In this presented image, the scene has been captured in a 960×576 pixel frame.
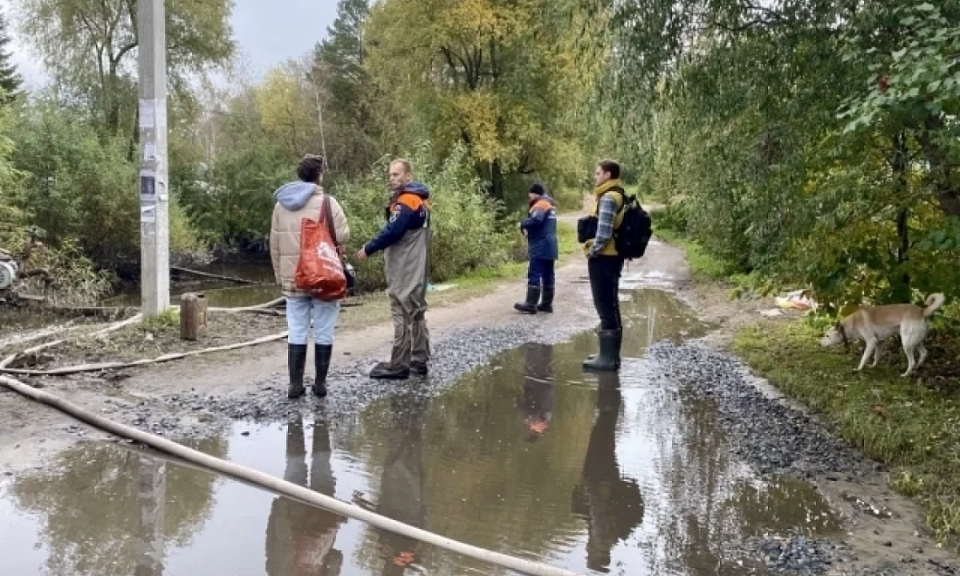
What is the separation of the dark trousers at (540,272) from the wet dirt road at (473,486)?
4184 mm

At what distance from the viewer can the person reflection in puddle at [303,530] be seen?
3.92 meters

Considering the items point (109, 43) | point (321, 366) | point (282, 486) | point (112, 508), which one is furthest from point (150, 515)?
point (109, 43)

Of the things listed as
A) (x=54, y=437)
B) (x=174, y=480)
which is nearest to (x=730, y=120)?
(x=174, y=480)

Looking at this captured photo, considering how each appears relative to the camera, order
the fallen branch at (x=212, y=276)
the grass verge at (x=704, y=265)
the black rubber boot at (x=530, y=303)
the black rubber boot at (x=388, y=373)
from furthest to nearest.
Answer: the fallen branch at (x=212, y=276) → the grass verge at (x=704, y=265) → the black rubber boot at (x=530, y=303) → the black rubber boot at (x=388, y=373)

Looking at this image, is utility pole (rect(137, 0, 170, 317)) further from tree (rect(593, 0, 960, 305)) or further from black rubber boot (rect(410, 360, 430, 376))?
tree (rect(593, 0, 960, 305))

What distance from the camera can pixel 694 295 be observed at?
1555cm

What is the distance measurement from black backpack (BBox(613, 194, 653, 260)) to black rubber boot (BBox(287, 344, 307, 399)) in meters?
3.12

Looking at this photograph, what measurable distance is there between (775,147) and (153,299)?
6.76 meters

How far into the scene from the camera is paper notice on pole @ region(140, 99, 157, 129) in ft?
28.9

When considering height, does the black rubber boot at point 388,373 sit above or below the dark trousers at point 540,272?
below

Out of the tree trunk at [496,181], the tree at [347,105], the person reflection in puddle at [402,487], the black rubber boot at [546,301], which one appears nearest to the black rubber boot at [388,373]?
the person reflection in puddle at [402,487]

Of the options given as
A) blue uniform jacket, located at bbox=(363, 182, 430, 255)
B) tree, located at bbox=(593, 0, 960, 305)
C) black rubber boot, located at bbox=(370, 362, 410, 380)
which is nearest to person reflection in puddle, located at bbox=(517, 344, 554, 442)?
black rubber boot, located at bbox=(370, 362, 410, 380)

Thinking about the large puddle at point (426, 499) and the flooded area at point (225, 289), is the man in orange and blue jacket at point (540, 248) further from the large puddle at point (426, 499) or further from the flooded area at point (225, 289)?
the flooded area at point (225, 289)

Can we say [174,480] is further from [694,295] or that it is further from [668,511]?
[694,295]
